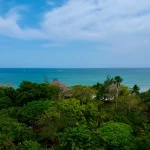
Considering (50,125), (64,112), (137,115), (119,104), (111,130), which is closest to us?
(111,130)

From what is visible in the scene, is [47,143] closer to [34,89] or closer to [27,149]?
[27,149]

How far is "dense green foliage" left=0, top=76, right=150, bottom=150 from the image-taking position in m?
22.1

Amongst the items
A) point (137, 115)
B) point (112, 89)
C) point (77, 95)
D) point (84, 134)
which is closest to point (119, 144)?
point (84, 134)

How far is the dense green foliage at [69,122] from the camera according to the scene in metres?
22.1

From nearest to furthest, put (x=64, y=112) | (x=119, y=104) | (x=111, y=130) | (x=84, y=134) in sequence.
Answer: (x=84, y=134) < (x=111, y=130) < (x=64, y=112) < (x=119, y=104)

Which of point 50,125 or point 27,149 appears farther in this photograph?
point 50,125

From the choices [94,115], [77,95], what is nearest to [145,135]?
[94,115]

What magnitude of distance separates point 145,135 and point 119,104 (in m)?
10.6

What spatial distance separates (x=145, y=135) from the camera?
73.9 ft

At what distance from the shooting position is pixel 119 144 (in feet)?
72.6

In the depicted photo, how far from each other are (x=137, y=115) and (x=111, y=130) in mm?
7833

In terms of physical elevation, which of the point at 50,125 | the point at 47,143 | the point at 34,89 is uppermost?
the point at 34,89

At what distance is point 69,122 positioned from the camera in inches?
1017

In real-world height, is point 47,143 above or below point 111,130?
below
